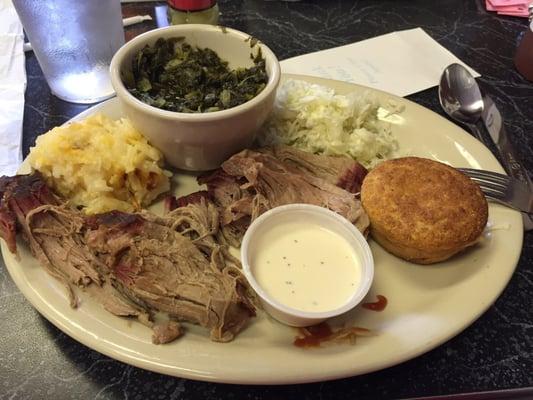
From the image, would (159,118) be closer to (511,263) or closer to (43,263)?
(43,263)

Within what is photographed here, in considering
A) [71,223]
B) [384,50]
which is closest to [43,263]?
[71,223]

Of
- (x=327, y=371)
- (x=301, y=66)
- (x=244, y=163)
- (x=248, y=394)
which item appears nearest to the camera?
(x=327, y=371)

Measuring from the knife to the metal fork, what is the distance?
3.0 inches

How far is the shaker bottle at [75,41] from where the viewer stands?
82.2 inches

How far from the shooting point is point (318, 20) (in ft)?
10.1

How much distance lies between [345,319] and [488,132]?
4.20 ft

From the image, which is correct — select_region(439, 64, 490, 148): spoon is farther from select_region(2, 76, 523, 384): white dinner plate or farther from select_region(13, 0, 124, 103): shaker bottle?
select_region(13, 0, 124, 103): shaker bottle

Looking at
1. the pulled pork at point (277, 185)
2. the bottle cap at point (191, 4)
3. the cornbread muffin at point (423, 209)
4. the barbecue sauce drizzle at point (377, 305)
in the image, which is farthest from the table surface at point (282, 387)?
the bottle cap at point (191, 4)

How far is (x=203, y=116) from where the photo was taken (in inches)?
61.4

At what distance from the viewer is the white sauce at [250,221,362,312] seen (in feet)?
4.40

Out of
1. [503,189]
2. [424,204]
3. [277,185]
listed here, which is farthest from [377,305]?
[503,189]

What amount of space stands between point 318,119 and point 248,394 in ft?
3.56

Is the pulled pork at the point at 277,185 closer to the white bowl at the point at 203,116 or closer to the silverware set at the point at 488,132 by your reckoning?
the white bowl at the point at 203,116

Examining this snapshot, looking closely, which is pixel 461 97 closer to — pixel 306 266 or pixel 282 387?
pixel 306 266
